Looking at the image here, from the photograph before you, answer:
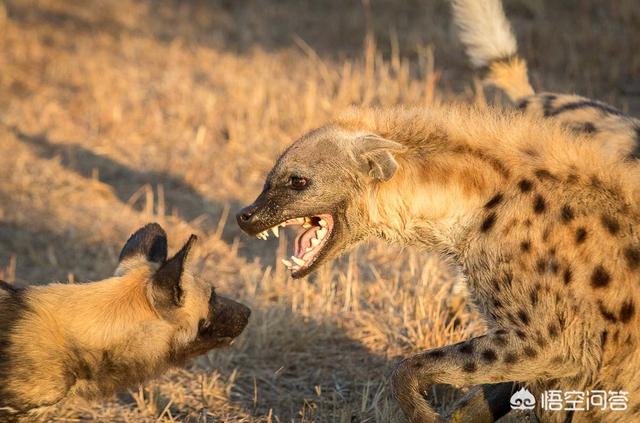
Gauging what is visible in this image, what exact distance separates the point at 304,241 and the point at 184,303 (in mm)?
564

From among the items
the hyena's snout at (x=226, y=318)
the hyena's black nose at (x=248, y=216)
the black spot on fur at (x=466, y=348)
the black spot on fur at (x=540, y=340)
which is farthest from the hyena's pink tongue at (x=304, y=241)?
the black spot on fur at (x=540, y=340)

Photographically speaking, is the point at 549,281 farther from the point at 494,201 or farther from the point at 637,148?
the point at 637,148

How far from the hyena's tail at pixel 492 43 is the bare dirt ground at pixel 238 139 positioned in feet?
2.55

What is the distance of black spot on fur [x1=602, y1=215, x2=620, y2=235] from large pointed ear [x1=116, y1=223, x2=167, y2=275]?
1.82 meters

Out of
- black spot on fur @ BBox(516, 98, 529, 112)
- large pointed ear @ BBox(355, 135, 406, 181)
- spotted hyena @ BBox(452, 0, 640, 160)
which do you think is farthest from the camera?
black spot on fur @ BBox(516, 98, 529, 112)

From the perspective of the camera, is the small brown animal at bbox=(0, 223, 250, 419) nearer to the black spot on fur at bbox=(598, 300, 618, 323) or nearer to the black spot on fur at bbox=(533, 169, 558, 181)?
the black spot on fur at bbox=(533, 169, 558, 181)

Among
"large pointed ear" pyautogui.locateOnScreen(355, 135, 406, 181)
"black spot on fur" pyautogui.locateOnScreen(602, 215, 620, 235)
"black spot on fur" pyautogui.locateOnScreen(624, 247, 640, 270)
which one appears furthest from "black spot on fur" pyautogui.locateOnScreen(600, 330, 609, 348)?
"large pointed ear" pyautogui.locateOnScreen(355, 135, 406, 181)

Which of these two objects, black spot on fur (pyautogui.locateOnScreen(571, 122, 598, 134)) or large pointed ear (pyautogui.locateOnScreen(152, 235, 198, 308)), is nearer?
large pointed ear (pyautogui.locateOnScreen(152, 235, 198, 308))

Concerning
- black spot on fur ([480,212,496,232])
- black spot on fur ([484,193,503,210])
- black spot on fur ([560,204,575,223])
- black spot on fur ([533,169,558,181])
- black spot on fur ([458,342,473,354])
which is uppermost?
black spot on fur ([533,169,558,181])

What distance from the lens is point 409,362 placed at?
3584 millimetres

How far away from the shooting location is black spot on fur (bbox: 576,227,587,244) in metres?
3.45

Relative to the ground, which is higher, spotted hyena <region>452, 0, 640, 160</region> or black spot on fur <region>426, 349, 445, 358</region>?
spotted hyena <region>452, 0, 640, 160</region>

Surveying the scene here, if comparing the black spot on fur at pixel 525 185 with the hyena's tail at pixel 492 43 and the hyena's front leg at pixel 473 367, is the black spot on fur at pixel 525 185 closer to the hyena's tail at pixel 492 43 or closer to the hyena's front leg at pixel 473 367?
the hyena's front leg at pixel 473 367

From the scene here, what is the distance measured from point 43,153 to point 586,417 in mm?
5706
